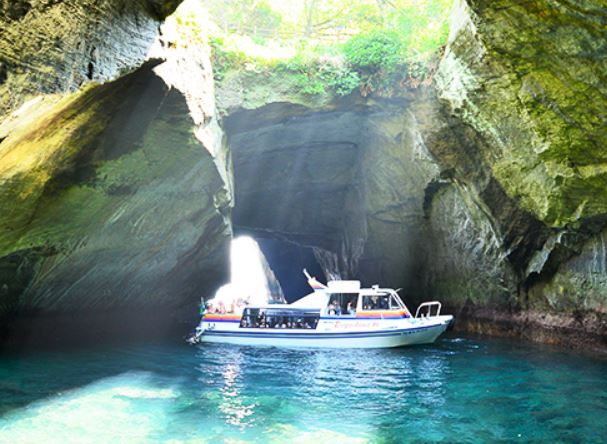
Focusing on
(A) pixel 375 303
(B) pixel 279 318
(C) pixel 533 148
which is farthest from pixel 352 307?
(C) pixel 533 148

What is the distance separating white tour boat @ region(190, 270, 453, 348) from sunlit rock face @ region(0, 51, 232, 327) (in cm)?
326

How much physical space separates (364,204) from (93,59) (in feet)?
55.2

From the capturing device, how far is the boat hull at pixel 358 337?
17.1m

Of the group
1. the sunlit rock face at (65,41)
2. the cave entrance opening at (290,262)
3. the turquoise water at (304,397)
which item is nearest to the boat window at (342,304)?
the turquoise water at (304,397)

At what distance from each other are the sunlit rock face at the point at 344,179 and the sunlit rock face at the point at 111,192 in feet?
10.7

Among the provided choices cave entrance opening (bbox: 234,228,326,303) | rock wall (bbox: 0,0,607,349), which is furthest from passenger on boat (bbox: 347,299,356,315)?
cave entrance opening (bbox: 234,228,326,303)

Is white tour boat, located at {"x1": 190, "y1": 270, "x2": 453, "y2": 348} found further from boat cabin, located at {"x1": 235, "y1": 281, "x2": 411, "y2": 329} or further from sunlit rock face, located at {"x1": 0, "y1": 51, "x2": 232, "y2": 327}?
sunlit rock face, located at {"x1": 0, "y1": 51, "x2": 232, "y2": 327}

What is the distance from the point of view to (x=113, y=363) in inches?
542

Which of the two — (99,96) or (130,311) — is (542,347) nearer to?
(99,96)

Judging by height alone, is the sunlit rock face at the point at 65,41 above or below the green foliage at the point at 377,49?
below

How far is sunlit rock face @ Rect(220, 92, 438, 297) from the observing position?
18438mm

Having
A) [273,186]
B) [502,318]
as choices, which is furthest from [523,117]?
[273,186]

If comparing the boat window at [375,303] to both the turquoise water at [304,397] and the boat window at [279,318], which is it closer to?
the boat window at [279,318]

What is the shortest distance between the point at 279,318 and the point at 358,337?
317cm
